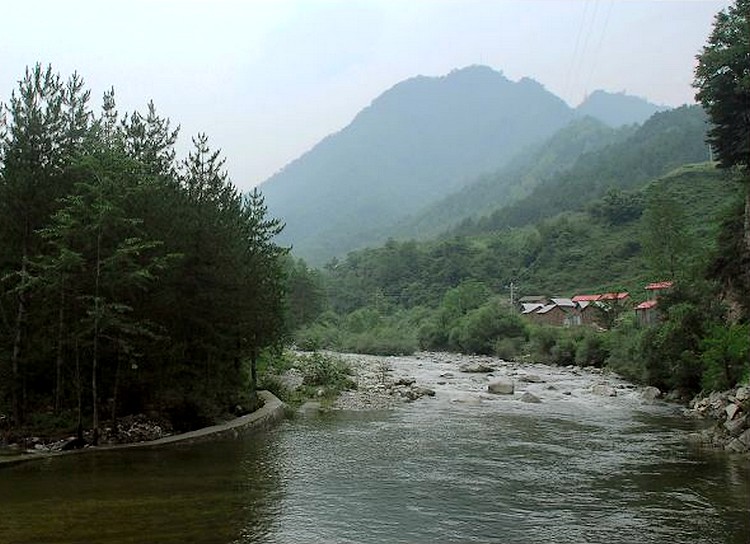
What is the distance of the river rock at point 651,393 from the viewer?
1266 inches

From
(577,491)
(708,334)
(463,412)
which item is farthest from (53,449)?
Result: (708,334)

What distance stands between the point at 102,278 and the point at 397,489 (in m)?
9.93

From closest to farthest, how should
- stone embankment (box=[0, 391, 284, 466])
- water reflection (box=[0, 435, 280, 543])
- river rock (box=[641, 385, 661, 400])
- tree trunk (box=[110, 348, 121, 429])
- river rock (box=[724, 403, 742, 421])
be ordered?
water reflection (box=[0, 435, 280, 543]) → stone embankment (box=[0, 391, 284, 466]) → tree trunk (box=[110, 348, 121, 429]) → river rock (box=[724, 403, 742, 421]) → river rock (box=[641, 385, 661, 400])

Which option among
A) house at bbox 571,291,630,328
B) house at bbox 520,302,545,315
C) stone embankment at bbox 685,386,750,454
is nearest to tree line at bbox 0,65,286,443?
stone embankment at bbox 685,386,750,454

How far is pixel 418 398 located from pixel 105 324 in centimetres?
1946

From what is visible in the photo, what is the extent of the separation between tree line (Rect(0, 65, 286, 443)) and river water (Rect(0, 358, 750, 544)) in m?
3.06

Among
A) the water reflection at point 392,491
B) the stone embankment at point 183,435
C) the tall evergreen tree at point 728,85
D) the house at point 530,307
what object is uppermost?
the tall evergreen tree at point 728,85

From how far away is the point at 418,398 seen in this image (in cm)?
3331

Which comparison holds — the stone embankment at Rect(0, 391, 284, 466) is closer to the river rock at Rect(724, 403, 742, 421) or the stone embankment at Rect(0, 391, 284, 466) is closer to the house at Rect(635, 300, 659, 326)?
the river rock at Rect(724, 403, 742, 421)

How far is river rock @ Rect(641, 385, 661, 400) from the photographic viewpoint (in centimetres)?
3216

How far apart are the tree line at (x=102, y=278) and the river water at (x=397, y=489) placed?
306 centimetres

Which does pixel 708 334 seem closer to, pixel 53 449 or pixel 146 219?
pixel 146 219

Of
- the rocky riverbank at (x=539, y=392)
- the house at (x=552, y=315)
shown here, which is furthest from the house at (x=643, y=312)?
the house at (x=552, y=315)

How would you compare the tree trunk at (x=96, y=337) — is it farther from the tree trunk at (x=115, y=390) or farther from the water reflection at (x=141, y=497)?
the water reflection at (x=141, y=497)
